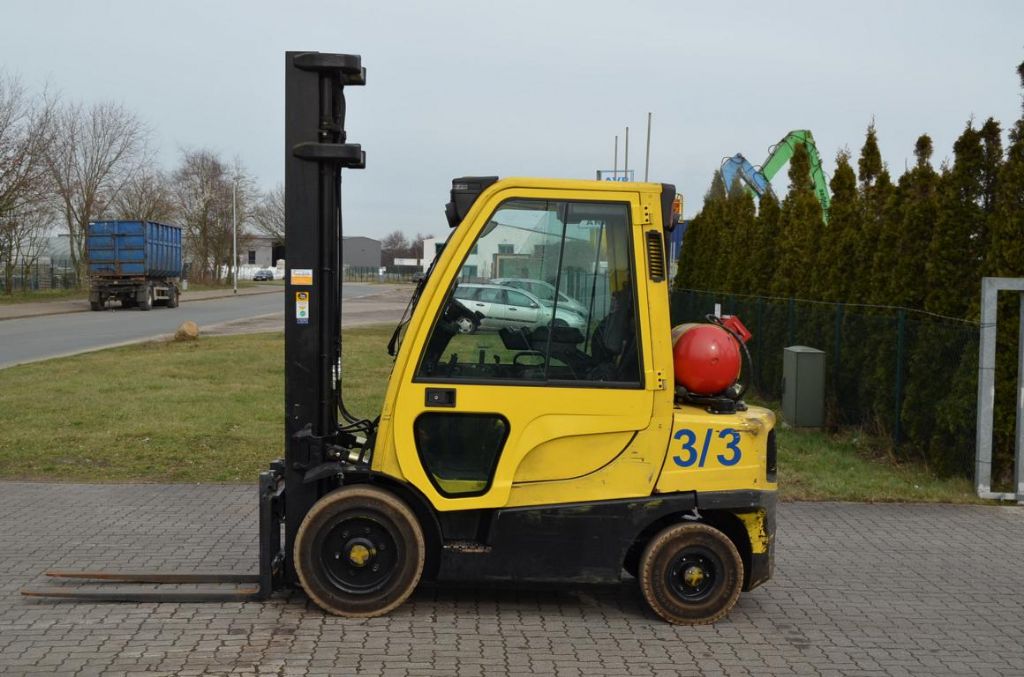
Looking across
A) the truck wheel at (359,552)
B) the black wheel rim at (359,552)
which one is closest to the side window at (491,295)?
the truck wheel at (359,552)

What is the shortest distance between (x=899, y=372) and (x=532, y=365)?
7.41m

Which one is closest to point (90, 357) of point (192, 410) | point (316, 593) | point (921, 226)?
point (192, 410)

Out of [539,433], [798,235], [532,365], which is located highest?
[798,235]

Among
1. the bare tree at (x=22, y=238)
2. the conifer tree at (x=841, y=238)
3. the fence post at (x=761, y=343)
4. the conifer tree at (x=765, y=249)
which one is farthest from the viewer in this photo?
the bare tree at (x=22, y=238)

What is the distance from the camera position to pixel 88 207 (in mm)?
54094

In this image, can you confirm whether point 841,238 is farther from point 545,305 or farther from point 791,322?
point 545,305

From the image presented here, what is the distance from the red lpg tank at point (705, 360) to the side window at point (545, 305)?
0.37 meters

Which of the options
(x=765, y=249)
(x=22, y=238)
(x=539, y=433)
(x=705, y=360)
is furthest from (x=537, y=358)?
(x=22, y=238)

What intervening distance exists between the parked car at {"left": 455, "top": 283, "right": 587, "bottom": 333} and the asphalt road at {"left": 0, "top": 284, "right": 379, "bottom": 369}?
1700cm

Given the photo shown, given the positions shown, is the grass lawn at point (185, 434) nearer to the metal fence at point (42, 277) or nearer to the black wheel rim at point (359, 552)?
the black wheel rim at point (359, 552)

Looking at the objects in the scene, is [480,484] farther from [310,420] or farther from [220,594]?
[220,594]

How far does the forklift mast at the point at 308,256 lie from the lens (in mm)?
6090

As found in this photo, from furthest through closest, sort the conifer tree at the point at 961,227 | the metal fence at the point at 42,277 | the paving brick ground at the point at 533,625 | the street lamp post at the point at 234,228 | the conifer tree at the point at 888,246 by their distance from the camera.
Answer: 1. the street lamp post at the point at 234,228
2. the metal fence at the point at 42,277
3. the conifer tree at the point at 888,246
4. the conifer tree at the point at 961,227
5. the paving brick ground at the point at 533,625

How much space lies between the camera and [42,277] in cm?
5741
